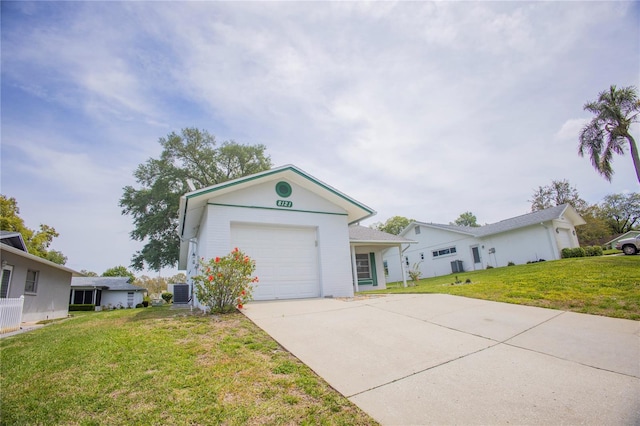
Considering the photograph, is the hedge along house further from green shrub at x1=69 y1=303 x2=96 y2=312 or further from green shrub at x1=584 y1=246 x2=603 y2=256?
green shrub at x1=69 y1=303 x2=96 y2=312

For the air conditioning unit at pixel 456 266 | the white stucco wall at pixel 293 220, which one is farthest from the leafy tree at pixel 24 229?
the air conditioning unit at pixel 456 266

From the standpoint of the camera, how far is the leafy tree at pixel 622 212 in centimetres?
3722

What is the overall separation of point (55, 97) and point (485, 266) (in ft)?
90.0

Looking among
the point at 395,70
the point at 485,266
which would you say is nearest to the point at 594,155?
the point at 485,266

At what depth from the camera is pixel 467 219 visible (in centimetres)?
5431

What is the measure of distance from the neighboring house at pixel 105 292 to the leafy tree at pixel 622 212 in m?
59.9

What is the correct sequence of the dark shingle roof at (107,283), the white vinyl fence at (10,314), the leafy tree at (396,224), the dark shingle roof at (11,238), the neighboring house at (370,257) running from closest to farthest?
the white vinyl fence at (10,314) → the dark shingle roof at (11,238) → the neighboring house at (370,257) → the dark shingle roof at (107,283) → the leafy tree at (396,224)

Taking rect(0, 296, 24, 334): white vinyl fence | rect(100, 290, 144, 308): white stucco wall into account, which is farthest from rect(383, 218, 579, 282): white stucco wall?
rect(100, 290, 144, 308): white stucco wall

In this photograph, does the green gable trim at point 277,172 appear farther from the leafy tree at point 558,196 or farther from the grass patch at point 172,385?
the leafy tree at point 558,196

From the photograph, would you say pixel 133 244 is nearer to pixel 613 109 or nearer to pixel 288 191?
pixel 288 191

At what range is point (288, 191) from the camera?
10430 mm

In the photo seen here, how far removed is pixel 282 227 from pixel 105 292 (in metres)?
34.3

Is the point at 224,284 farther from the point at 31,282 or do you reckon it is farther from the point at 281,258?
the point at 31,282

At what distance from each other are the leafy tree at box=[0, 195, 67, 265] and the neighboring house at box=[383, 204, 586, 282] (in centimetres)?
3684
